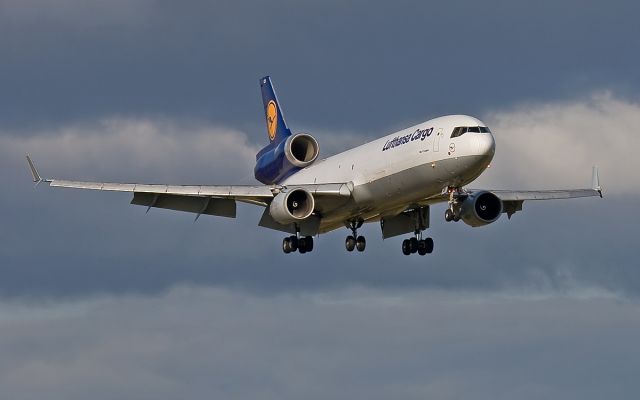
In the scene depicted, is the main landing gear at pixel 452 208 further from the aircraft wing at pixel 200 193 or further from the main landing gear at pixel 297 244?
the main landing gear at pixel 297 244

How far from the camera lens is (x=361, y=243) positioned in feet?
278

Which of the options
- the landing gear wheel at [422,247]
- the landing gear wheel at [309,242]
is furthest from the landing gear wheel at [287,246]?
the landing gear wheel at [422,247]

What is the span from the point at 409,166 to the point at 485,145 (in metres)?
3.58

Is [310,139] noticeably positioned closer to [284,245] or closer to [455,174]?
[284,245]

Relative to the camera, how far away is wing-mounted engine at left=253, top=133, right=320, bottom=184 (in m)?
87.9

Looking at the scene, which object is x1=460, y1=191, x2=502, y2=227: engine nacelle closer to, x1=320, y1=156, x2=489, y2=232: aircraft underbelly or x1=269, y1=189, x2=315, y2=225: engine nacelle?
x1=320, y1=156, x2=489, y2=232: aircraft underbelly

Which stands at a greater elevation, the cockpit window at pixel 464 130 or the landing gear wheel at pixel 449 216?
the cockpit window at pixel 464 130

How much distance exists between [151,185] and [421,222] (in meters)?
12.5

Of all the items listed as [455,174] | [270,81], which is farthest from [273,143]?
[455,174]

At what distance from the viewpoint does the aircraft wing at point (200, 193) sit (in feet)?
268

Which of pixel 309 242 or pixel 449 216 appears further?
pixel 309 242

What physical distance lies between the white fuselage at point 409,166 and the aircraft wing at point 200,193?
113 cm

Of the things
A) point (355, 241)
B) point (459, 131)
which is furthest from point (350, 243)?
point (459, 131)

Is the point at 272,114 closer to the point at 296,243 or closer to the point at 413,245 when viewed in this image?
the point at 296,243
